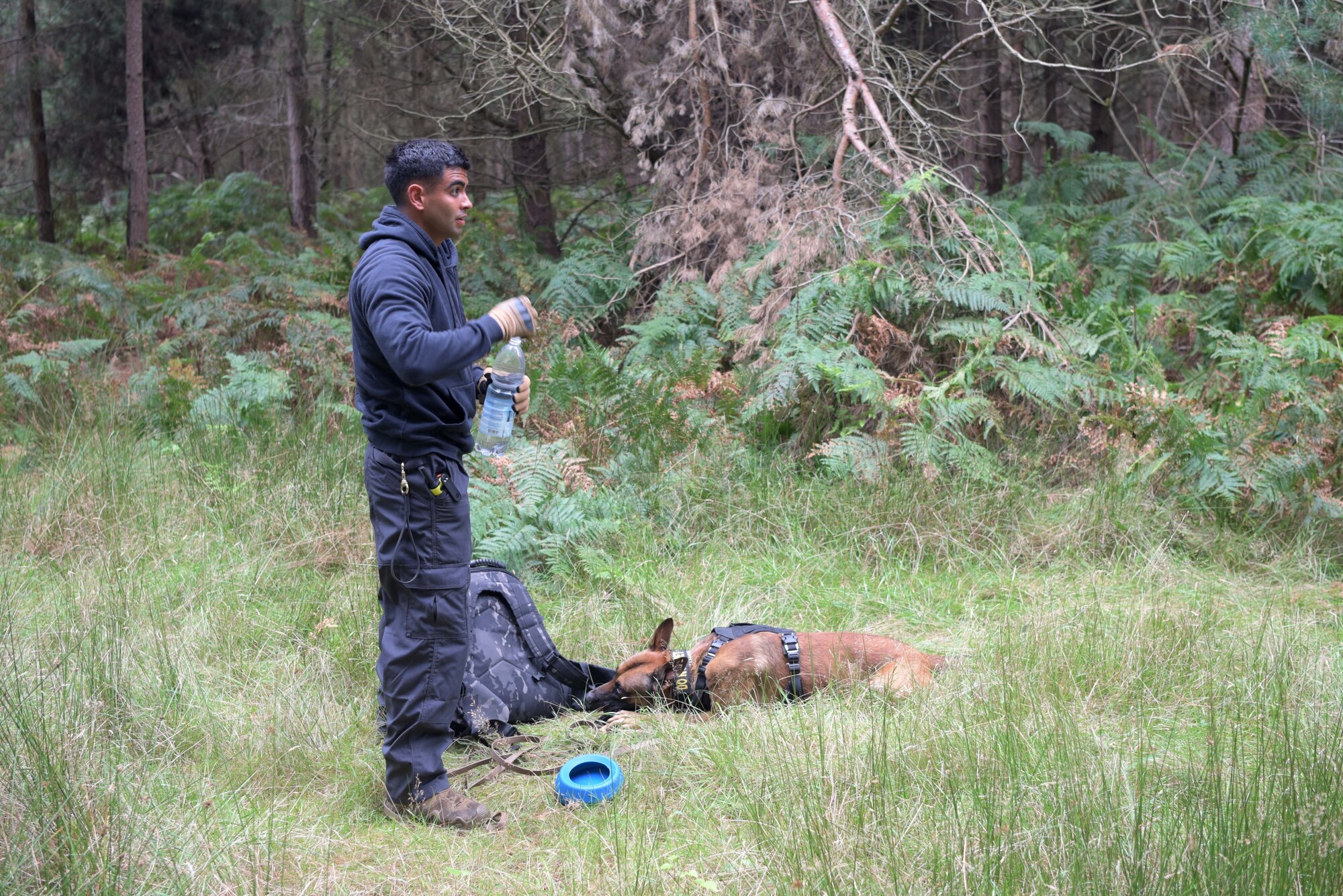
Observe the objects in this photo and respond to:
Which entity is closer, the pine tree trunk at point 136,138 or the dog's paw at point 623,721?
the dog's paw at point 623,721

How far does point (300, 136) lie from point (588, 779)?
14745 mm

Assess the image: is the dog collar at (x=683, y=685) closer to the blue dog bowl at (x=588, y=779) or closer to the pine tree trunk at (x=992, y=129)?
the blue dog bowl at (x=588, y=779)

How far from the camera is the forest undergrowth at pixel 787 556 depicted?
2.90m

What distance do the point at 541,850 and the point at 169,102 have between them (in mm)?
18452

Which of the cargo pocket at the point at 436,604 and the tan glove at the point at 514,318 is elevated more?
the tan glove at the point at 514,318

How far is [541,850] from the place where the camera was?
3275 millimetres

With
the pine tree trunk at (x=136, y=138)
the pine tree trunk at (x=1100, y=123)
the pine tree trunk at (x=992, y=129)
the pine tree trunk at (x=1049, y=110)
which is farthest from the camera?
the pine tree trunk at (x=1100, y=123)

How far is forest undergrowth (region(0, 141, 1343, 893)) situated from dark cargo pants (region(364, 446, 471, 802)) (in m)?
0.27

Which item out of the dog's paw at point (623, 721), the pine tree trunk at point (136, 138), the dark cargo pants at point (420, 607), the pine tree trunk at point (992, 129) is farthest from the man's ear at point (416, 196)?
the pine tree trunk at point (136, 138)

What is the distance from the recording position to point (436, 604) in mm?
3488

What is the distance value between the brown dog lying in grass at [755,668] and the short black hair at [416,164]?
2.02 m

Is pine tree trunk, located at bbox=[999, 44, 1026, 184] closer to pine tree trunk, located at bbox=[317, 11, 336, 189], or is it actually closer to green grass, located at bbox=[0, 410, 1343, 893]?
pine tree trunk, located at bbox=[317, 11, 336, 189]

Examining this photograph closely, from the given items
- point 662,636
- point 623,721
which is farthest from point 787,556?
point 623,721

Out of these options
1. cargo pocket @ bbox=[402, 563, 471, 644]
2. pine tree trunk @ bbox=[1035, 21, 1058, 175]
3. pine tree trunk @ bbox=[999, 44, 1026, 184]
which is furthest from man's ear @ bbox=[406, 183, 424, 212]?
pine tree trunk @ bbox=[1035, 21, 1058, 175]
